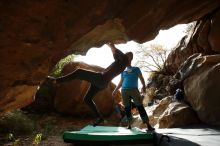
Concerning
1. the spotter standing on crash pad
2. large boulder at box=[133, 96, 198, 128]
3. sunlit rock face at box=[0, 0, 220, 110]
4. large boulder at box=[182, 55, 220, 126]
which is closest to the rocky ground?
large boulder at box=[133, 96, 198, 128]

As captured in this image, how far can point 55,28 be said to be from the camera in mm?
5047

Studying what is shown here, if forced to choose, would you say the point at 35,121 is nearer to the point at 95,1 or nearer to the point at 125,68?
the point at 125,68

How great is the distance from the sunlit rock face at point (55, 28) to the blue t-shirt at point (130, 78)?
30.4 inches

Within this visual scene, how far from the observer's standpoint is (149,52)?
2022cm

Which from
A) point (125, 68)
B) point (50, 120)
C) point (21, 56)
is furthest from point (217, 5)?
point (50, 120)

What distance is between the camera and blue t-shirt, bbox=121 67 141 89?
6914 mm

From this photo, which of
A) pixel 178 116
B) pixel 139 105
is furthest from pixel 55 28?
pixel 178 116

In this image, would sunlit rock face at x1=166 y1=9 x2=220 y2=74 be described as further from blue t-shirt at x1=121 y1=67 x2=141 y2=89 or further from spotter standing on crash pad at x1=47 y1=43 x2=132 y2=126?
spotter standing on crash pad at x1=47 y1=43 x2=132 y2=126

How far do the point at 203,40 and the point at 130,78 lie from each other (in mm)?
5129

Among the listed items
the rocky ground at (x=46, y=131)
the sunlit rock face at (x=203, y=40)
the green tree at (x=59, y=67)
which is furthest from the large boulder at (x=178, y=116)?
the green tree at (x=59, y=67)

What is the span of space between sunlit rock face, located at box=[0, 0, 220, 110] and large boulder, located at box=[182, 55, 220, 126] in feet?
7.04

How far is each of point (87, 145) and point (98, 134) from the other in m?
0.38

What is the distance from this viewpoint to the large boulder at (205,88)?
700cm

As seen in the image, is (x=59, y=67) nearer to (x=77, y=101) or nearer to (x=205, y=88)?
(x=77, y=101)
